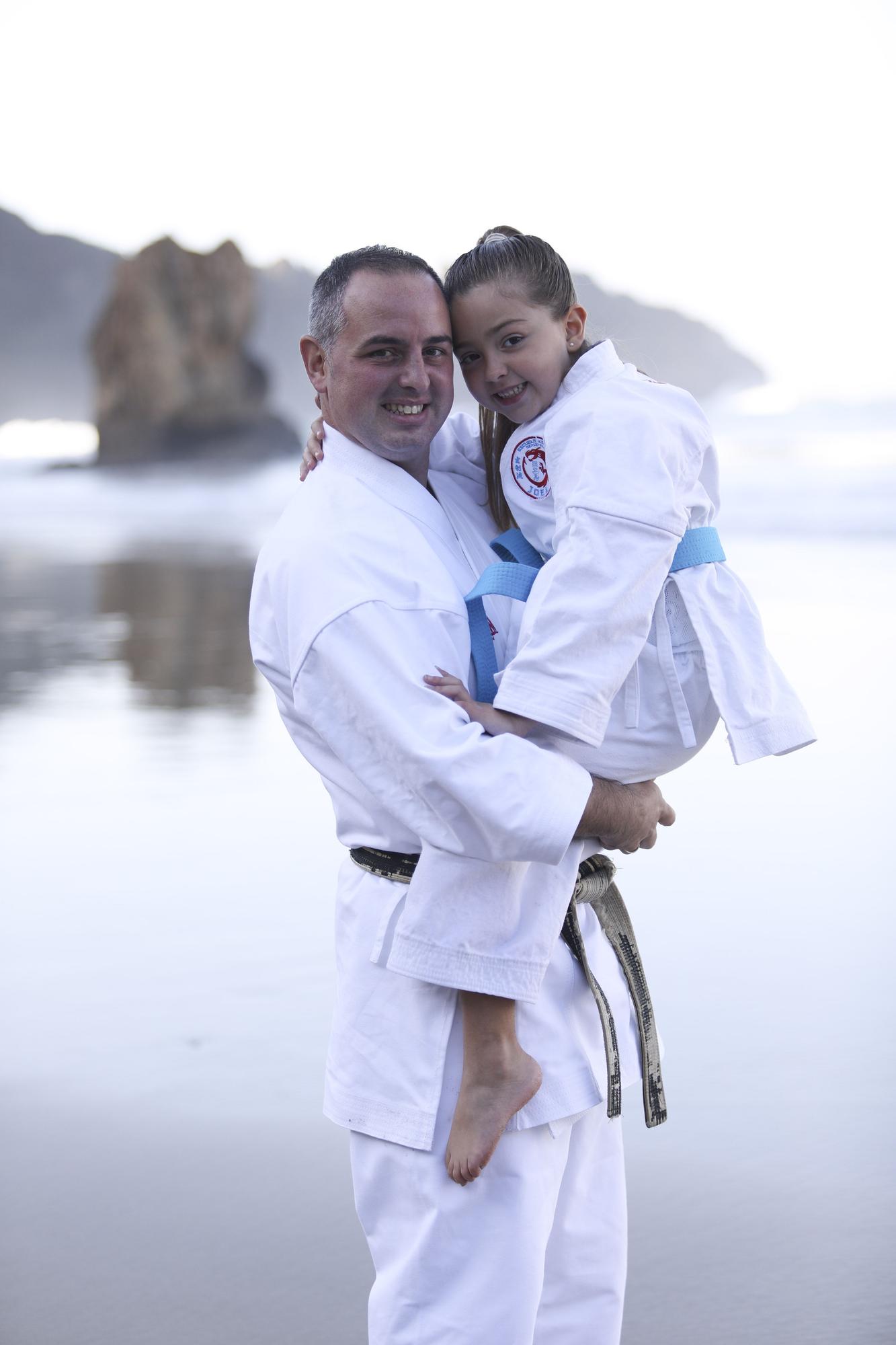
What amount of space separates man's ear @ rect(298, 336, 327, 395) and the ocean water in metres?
1.32

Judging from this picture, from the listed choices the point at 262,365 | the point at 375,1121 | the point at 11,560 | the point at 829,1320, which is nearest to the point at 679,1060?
the point at 829,1320

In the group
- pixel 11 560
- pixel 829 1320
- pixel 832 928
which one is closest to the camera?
pixel 829 1320

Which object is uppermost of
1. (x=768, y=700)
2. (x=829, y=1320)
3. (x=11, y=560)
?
(x=768, y=700)

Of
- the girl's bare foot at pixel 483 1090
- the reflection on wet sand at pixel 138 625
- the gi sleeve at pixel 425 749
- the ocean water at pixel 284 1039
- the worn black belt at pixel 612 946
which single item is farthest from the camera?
the reflection on wet sand at pixel 138 625

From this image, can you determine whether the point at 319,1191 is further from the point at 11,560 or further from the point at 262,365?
the point at 262,365

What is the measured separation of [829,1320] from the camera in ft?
6.68

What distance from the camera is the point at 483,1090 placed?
1397 mm

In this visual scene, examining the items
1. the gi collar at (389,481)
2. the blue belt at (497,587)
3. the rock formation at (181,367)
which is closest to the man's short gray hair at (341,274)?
the gi collar at (389,481)

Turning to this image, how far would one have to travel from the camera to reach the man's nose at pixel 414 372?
1.52 meters

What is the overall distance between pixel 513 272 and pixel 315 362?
25cm

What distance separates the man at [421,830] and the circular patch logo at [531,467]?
3.5 inches

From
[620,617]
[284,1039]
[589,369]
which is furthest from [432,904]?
[284,1039]

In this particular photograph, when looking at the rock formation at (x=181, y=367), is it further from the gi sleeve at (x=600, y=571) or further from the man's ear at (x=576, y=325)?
the gi sleeve at (x=600, y=571)

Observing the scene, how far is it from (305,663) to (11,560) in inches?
475
